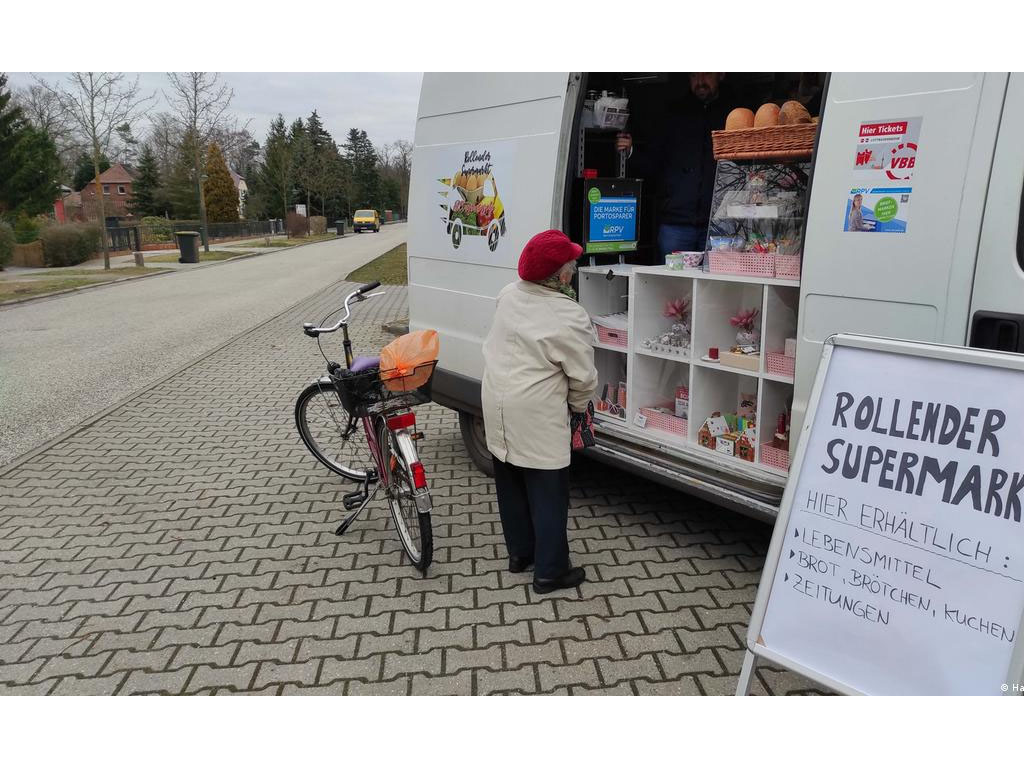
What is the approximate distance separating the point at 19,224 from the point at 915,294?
36.8 m

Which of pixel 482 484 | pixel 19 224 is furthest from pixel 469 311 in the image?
pixel 19 224

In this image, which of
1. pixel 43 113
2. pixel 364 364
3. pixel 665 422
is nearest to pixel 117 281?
pixel 364 364

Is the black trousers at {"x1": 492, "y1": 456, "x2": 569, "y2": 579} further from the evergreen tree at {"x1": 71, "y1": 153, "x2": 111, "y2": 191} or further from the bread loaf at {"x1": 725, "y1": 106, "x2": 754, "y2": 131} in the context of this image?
the evergreen tree at {"x1": 71, "y1": 153, "x2": 111, "y2": 191}

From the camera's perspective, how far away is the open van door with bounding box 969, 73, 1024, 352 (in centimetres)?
269

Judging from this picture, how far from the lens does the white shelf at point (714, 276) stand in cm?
375

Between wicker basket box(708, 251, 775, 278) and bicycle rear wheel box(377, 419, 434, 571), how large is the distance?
196cm

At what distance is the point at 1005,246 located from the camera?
2.76m

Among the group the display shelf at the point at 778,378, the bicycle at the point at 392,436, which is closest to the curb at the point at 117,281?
the bicycle at the point at 392,436

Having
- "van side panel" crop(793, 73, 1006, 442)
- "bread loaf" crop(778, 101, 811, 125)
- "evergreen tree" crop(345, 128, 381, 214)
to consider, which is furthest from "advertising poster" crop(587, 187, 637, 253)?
"evergreen tree" crop(345, 128, 381, 214)

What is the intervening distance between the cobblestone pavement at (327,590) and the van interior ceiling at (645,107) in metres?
1.78

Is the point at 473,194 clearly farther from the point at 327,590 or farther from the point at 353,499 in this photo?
the point at 327,590

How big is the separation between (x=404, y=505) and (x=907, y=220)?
2.78 m

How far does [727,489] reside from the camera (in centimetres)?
380

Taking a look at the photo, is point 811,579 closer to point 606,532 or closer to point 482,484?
point 606,532
